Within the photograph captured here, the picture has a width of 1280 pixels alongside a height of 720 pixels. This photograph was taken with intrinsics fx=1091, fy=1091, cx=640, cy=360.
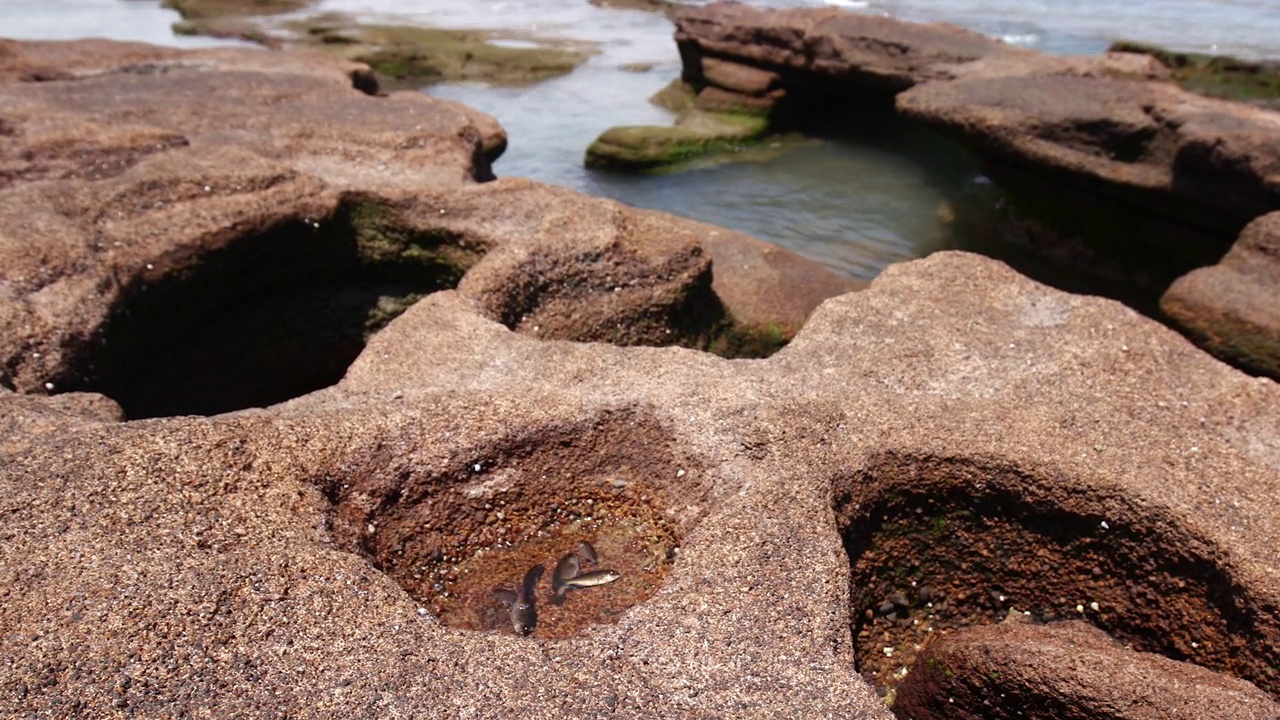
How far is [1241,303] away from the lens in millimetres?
6258

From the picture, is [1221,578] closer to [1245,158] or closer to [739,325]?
[739,325]

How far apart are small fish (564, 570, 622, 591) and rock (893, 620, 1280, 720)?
3.87ft

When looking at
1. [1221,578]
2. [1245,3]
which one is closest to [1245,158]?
[1221,578]

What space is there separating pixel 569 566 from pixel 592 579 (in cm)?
10

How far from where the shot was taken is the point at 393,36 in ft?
58.4

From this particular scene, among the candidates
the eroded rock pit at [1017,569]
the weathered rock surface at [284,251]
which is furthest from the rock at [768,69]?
the eroded rock pit at [1017,569]

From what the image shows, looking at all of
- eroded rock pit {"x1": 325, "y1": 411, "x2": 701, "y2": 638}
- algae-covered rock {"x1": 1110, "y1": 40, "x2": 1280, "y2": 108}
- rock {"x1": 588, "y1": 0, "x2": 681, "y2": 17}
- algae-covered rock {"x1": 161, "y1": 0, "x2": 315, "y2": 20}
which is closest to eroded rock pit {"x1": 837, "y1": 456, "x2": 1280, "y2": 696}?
eroded rock pit {"x1": 325, "y1": 411, "x2": 701, "y2": 638}

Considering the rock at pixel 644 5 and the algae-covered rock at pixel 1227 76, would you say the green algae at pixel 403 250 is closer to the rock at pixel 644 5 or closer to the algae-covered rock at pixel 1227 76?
the algae-covered rock at pixel 1227 76

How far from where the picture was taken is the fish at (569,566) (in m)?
3.87

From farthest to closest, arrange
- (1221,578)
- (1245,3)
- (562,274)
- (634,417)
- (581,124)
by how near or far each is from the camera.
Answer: (1245,3)
(581,124)
(562,274)
(634,417)
(1221,578)

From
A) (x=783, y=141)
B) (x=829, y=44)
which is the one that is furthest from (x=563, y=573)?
(x=783, y=141)

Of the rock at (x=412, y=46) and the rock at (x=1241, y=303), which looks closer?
the rock at (x=1241, y=303)

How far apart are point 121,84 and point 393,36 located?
32.9 feet

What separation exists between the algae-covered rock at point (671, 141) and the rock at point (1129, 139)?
341 cm
